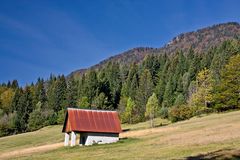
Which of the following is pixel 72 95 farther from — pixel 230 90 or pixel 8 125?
pixel 230 90

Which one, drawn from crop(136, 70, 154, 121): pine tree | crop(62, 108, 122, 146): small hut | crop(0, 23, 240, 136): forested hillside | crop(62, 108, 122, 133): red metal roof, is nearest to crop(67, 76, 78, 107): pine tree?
crop(0, 23, 240, 136): forested hillside

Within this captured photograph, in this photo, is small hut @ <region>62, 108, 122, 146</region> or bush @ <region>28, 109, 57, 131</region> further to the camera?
bush @ <region>28, 109, 57, 131</region>

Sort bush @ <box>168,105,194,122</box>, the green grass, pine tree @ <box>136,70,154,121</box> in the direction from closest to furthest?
the green grass < bush @ <box>168,105,194,122</box> < pine tree @ <box>136,70,154,121</box>

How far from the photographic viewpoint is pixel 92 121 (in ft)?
208

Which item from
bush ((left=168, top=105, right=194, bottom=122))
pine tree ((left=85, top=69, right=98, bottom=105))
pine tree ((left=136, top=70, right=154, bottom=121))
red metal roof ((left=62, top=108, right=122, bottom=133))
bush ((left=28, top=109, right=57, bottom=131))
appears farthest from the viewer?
pine tree ((left=85, top=69, right=98, bottom=105))

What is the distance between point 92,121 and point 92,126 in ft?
3.67

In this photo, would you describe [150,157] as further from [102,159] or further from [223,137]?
→ [223,137]

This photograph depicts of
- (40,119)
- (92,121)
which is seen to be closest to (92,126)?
(92,121)

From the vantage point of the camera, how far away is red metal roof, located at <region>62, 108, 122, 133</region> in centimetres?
6175

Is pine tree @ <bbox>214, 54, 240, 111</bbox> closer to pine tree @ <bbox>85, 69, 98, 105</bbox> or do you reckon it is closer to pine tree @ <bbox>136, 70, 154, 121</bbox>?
pine tree @ <bbox>136, 70, 154, 121</bbox>

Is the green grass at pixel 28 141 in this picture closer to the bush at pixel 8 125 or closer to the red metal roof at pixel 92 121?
the red metal roof at pixel 92 121

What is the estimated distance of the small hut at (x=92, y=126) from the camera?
61.3m

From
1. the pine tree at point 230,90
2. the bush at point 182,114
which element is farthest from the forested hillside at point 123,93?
the pine tree at point 230,90

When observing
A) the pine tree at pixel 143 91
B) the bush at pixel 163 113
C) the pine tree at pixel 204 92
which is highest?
the pine tree at pixel 143 91
